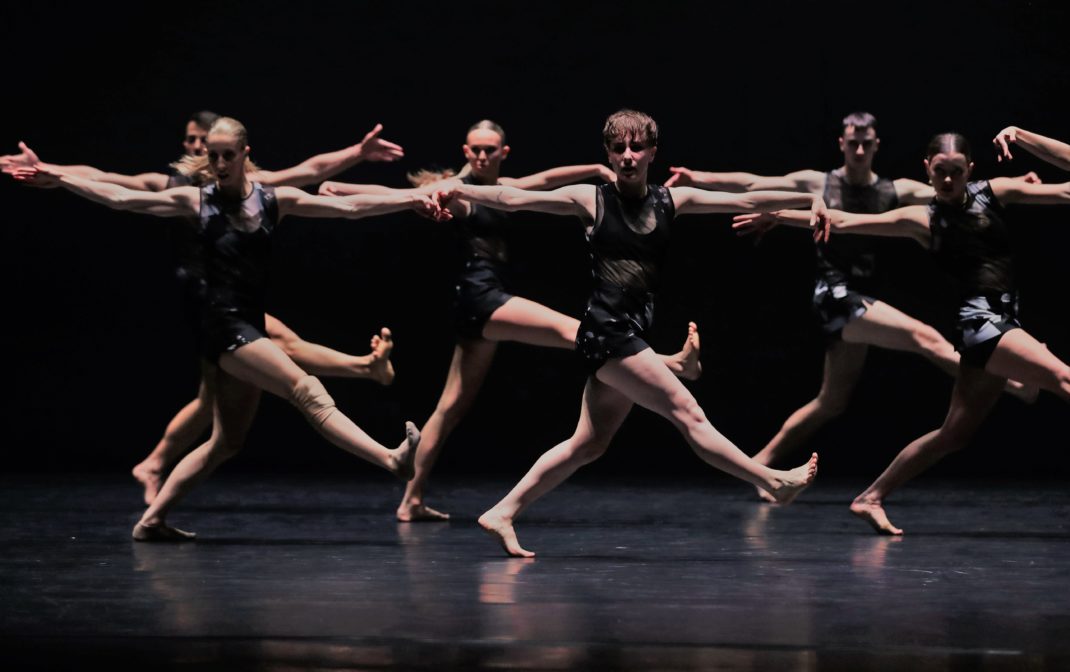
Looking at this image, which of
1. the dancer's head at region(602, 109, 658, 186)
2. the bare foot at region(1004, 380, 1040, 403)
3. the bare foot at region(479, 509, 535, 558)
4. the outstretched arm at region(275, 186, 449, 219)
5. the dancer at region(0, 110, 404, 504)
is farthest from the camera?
the dancer at region(0, 110, 404, 504)

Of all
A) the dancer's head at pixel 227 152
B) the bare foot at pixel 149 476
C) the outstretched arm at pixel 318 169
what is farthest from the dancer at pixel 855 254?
the bare foot at pixel 149 476

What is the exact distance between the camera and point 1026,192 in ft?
19.7

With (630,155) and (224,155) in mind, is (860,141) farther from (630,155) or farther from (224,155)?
(224,155)

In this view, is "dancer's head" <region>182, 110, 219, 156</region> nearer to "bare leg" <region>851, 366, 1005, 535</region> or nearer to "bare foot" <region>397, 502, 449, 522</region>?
"bare foot" <region>397, 502, 449, 522</region>

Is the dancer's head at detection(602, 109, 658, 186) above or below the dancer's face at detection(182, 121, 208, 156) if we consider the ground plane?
below

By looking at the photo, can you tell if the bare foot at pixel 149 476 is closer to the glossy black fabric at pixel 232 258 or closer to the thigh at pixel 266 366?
the glossy black fabric at pixel 232 258

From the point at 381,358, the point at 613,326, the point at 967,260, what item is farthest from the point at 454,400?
the point at 967,260

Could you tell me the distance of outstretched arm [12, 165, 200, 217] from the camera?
5.76 meters

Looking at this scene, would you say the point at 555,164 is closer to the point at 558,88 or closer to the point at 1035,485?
the point at 558,88

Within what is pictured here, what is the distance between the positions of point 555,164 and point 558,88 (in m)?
0.40

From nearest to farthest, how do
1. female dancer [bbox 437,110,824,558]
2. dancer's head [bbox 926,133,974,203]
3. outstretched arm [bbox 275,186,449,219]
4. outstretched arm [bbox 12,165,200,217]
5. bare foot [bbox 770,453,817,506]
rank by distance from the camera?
bare foot [bbox 770,453,817,506], female dancer [bbox 437,110,824,558], outstretched arm [bbox 275,186,449,219], outstretched arm [bbox 12,165,200,217], dancer's head [bbox 926,133,974,203]

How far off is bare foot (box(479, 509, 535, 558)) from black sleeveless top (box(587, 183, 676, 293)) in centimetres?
85

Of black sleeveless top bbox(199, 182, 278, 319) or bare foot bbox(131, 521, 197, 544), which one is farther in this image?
bare foot bbox(131, 521, 197, 544)

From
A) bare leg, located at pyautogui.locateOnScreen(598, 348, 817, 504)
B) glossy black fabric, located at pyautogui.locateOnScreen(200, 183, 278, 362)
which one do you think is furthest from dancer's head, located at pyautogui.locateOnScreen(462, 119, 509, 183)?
bare leg, located at pyautogui.locateOnScreen(598, 348, 817, 504)
